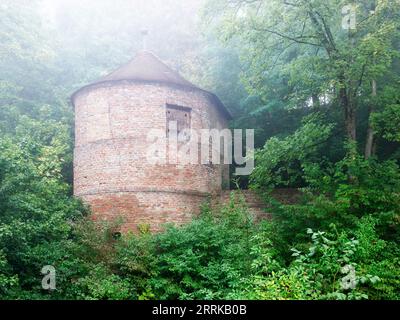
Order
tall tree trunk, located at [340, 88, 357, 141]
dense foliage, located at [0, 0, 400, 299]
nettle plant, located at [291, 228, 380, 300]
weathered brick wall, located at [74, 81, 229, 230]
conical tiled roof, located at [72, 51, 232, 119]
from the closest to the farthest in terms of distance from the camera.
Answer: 1. nettle plant, located at [291, 228, 380, 300]
2. dense foliage, located at [0, 0, 400, 299]
3. tall tree trunk, located at [340, 88, 357, 141]
4. weathered brick wall, located at [74, 81, 229, 230]
5. conical tiled roof, located at [72, 51, 232, 119]

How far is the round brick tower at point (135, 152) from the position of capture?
16.5 metres

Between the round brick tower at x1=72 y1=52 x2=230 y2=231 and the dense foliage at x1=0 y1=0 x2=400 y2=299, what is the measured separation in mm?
839

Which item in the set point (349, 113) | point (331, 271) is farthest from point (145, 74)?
point (331, 271)

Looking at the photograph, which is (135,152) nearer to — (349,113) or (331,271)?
(349,113)

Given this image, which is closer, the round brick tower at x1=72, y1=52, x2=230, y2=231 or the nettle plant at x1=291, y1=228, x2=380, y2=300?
the nettle plant at x1=291, y1=228, x2=380, y2=300

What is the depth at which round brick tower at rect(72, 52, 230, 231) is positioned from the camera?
1653cm

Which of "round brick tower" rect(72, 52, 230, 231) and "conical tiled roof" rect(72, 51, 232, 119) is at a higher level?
"conical tiled roof" rect(72, 51, 232, 119)

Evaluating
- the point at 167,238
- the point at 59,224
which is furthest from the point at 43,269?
the point at 167,238

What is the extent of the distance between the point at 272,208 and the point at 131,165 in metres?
5.10

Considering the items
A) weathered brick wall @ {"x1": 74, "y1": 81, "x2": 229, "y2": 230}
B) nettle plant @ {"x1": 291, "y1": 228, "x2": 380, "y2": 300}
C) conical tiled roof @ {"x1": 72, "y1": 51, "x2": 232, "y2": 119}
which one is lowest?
nettle plant @ {"x1": 291, "y1": 228, "x2": 380, "y2": 300}

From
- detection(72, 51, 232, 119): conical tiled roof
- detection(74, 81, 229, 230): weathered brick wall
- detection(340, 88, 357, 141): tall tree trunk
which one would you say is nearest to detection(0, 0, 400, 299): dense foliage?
detection(340, 88, 357, 141): tall tree trunk

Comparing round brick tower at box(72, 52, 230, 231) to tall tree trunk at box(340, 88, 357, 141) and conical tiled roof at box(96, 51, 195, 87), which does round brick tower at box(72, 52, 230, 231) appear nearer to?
conical tiled roof at box(96, 51, 195, 87)
